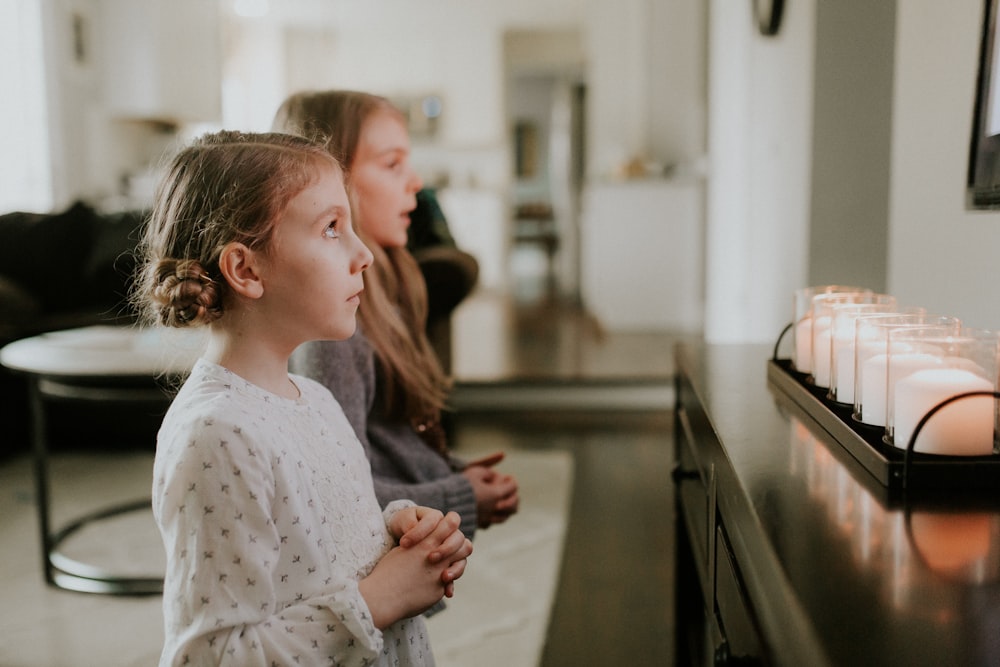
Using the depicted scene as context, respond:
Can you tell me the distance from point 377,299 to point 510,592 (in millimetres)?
1042

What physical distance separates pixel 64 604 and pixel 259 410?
1.53 meters

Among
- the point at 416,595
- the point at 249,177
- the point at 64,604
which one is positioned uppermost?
the point at 249,177

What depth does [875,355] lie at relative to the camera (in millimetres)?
891

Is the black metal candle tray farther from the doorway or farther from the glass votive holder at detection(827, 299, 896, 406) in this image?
the doorway

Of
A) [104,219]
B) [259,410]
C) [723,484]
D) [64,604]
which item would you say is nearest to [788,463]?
[723,484]

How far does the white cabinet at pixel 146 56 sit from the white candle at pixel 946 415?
18.7ft

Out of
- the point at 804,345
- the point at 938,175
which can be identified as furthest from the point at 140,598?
the point at 938,175

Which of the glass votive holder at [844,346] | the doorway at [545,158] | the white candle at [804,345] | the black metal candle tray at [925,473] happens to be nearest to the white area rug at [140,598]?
the white candle at [804,345]

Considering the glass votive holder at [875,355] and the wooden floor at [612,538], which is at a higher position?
the glass votive holder at [875,355]

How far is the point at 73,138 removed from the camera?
5.34 metres

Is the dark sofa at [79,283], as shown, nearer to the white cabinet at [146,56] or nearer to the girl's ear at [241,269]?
the girl's ear at [241,269]

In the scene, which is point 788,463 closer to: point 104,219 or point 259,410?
point 259,410

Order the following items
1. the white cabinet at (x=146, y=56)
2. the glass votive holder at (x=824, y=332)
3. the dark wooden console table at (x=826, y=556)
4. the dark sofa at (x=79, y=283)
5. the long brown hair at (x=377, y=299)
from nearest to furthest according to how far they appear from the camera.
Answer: the dark wooden console table at (x=826, y=556) → the glass votive holder at (x=824, y=332) → the long brown hair at (x=377, y=299) → the dark sofa at (x=79, y=283) → the white cabinet at (x=146, y=56)

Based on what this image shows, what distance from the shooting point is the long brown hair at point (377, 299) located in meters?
1.18
